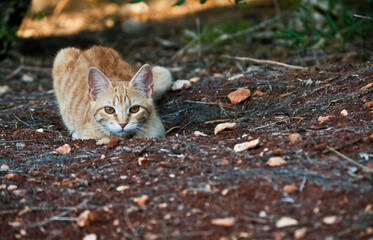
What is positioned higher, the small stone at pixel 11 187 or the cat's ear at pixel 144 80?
the cat's ear at pixel 144 80

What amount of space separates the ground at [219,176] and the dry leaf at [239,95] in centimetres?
7

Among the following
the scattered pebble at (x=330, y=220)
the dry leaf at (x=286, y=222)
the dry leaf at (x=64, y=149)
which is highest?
the dry leaf at (x=64, y=149)

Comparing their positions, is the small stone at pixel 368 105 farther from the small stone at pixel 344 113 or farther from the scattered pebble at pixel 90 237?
the scattered pebble at pixel 90 237

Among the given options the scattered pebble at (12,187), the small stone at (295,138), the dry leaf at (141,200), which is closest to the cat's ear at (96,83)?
the scattered pebble at (12,187)

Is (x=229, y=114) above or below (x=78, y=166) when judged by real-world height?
below

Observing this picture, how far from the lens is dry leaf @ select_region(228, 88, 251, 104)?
5000 millimetres

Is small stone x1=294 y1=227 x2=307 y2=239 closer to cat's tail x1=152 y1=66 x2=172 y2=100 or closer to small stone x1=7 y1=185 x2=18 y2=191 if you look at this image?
small stone x1=7 y1=185 x2=18 y2=191

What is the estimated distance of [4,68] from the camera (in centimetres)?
806

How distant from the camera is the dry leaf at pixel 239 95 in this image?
16.4 ft

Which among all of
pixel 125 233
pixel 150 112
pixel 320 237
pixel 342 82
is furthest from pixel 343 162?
pixel 150 112

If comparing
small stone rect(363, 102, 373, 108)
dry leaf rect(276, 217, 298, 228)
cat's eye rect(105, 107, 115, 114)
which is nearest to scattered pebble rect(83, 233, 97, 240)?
dry leaf rect(276, 217, 298, 228)

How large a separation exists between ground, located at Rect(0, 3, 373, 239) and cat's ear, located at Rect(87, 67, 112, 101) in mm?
618

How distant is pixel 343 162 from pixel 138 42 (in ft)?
24.1

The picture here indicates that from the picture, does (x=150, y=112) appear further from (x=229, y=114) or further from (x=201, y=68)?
(x=201, y=68)
